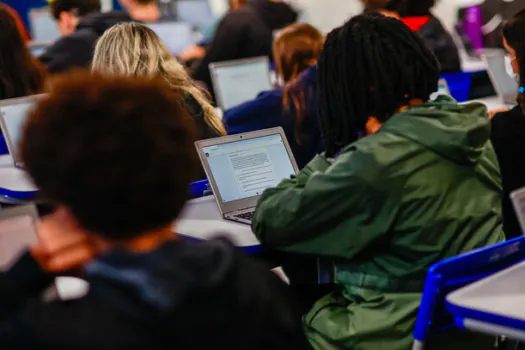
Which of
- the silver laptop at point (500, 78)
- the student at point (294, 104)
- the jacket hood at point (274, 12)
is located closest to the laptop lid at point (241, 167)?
the student at point (294, 104)

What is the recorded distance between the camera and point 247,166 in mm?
2289

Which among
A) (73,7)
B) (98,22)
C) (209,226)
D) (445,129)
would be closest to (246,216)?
(209,226)

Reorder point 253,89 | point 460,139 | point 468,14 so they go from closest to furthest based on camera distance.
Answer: point 460,139, point 253,89, point 468,14

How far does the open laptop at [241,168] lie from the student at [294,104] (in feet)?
2.67

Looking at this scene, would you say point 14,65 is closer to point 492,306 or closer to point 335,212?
point 335,212

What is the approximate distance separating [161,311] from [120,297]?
0.19 feet

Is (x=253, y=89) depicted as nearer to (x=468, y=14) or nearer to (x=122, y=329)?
(x=468, y=14)

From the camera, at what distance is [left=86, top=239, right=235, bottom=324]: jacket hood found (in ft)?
3.03

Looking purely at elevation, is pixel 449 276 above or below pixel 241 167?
below

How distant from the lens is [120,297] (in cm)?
94

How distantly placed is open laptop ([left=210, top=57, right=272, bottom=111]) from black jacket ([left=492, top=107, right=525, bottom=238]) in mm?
2047

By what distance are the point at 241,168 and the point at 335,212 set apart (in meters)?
0.68

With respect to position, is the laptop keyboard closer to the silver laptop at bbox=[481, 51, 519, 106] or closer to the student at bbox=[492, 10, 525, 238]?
the student at bbox=[492, 10, 525, 238]

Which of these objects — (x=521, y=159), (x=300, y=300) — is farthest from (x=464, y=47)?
(x=300, y=300)
